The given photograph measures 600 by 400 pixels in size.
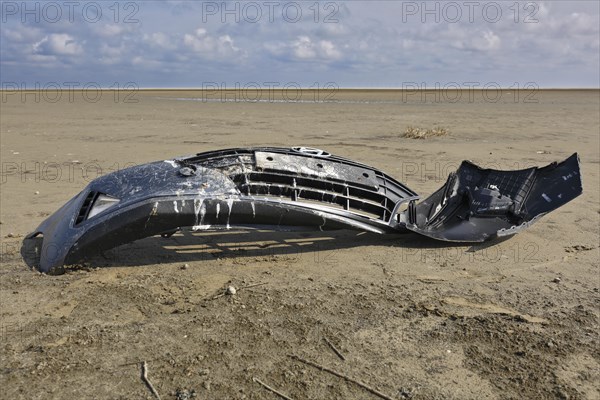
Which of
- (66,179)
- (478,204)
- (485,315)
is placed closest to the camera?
(485,315)

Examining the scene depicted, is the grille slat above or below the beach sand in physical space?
above

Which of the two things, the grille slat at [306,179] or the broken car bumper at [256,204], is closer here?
the broken car bumper at [256,204]

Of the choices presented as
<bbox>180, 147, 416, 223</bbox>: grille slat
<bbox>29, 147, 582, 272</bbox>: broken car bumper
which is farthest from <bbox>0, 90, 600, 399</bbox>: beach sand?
<bbox>180, 147, 416, 223</bbox>: grille slat

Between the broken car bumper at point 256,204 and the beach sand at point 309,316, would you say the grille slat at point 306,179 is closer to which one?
the broken car bumper at point 256,204

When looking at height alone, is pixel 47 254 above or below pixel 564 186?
below

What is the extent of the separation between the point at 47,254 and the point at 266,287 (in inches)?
80.0

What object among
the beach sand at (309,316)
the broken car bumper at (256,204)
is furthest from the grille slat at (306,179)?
the beach sand at (309,316)

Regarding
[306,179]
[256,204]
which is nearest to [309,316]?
[256,204]

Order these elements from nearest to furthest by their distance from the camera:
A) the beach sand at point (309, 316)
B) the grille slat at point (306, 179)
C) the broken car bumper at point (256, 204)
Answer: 1. the beach sand at point (309, 316)
2. the broken car bumper at point (256, 204)
3. the grille slat at point (306, 179)

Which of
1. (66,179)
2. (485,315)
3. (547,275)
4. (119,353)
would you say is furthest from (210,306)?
(66,179)

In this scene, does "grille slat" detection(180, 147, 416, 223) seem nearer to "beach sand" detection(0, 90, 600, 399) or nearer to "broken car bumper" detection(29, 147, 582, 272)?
"broken car bumper" detection(29, 147, 582, 272)

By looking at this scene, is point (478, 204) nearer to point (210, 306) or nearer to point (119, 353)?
point (210, 306)

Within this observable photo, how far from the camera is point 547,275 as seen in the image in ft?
17.6

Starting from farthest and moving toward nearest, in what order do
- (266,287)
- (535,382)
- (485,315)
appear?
(266,287) → (485,315) → (535,382)
